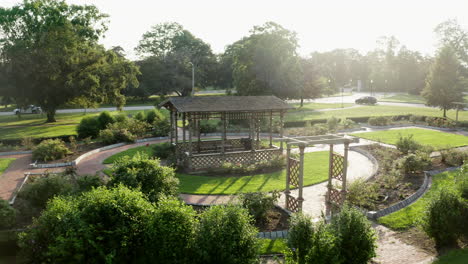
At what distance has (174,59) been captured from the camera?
5644cm

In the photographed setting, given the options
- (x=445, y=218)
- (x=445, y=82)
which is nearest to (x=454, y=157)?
(x=445, y=218)

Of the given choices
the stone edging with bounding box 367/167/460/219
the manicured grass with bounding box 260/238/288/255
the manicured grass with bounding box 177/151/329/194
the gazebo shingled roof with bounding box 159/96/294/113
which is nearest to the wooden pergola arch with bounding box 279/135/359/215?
the stone edging with bounding box 367/167/460/219

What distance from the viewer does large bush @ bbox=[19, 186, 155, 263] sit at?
6.32 m

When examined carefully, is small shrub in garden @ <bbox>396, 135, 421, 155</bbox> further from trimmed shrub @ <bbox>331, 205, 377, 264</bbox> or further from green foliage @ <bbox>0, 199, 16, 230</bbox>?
green foliage @ <bbox>0, 199, 16, 230</bbox>

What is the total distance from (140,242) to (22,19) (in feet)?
96.8

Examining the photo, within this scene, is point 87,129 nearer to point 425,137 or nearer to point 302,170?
point 302,170

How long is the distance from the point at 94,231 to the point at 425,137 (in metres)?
25.1

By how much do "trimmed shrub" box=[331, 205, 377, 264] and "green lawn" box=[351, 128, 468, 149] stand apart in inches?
634

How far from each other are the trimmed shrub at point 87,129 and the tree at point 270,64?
19.8 metres

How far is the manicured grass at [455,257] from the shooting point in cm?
823

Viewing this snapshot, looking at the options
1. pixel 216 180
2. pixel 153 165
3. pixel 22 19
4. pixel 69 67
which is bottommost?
pixel 216 180

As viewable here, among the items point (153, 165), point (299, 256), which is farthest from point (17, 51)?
point (299, 256)

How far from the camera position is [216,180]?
1551 cm

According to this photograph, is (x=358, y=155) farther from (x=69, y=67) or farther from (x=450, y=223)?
(x=69, y=67)
